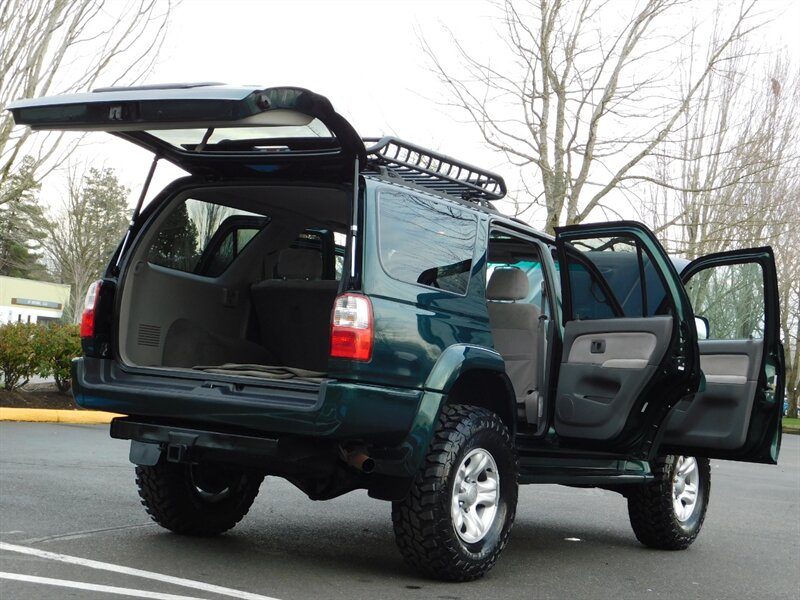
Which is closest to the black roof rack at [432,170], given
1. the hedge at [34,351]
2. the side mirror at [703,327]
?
the side mirror at [703,327]

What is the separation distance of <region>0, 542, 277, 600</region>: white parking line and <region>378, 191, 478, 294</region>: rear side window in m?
1.63

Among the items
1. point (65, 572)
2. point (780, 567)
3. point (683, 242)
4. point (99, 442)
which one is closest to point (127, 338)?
point (65, 572)

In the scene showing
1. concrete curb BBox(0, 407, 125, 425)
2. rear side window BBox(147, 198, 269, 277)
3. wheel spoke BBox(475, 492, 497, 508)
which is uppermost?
rear side window BBox(147, 198, 269, 277)

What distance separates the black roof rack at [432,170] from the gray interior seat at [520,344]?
758 millimetres

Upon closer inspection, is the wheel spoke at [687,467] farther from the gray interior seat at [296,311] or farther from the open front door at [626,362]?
the gray interior seat at [296,311]

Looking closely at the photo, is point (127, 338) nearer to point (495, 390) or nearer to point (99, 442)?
point (495, 390)

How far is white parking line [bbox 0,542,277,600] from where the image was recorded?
4805mm

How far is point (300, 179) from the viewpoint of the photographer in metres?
5.79

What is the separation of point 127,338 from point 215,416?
96cm

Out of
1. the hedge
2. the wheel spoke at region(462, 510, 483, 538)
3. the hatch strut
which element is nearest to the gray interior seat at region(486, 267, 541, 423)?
the wheel spoke at region(462, 510, 483, 538)

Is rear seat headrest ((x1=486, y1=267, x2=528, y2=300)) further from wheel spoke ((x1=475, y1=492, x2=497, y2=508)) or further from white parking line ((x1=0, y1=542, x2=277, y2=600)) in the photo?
white parking line ((x1=0, y1=542, x2=277, y2=600))

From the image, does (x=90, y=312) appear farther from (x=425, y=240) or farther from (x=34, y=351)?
(x=34, y=351)

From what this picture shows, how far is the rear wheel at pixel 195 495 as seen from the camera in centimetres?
621

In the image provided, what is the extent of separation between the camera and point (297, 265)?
6.71 meters
